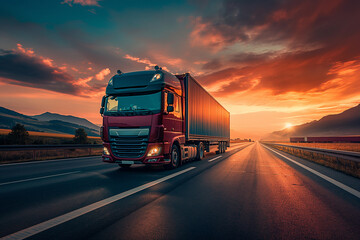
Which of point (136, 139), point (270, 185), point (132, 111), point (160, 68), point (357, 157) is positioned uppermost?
point (160, 68)

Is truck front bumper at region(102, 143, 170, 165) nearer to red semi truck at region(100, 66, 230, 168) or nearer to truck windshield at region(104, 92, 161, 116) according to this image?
red semi truck at region(100, 66, 230, 168)

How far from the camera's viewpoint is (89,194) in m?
4.85

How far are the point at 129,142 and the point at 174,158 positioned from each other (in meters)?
2.29

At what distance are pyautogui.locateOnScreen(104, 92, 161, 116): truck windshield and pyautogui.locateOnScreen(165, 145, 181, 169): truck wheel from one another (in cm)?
210

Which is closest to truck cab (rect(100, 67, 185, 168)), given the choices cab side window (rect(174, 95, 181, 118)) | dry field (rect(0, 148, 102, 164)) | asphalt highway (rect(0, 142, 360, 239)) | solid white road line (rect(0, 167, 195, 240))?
cab side window (rect(174, 95, 181, 118))

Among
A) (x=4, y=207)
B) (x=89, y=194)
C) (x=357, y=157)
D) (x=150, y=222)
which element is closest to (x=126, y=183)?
(x=89, y=194)

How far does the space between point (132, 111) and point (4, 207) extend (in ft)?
15.7

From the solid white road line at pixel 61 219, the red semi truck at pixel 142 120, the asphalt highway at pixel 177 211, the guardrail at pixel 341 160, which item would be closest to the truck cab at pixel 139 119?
the red semi truck at pixel 142 120

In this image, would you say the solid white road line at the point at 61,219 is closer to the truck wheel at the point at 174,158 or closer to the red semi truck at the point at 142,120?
the red semi truck at the point at 142,120

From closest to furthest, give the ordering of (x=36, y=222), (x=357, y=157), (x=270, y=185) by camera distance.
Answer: (x=36, y=222) → (x=270, y=185) → (x=357, y=157)

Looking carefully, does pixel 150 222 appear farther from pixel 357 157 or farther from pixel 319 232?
pixel 357 157

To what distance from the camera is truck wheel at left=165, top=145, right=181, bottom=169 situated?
899 centimetres

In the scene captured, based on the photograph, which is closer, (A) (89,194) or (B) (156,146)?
(A) (89,194)

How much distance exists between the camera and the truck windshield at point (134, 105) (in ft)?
26.5
